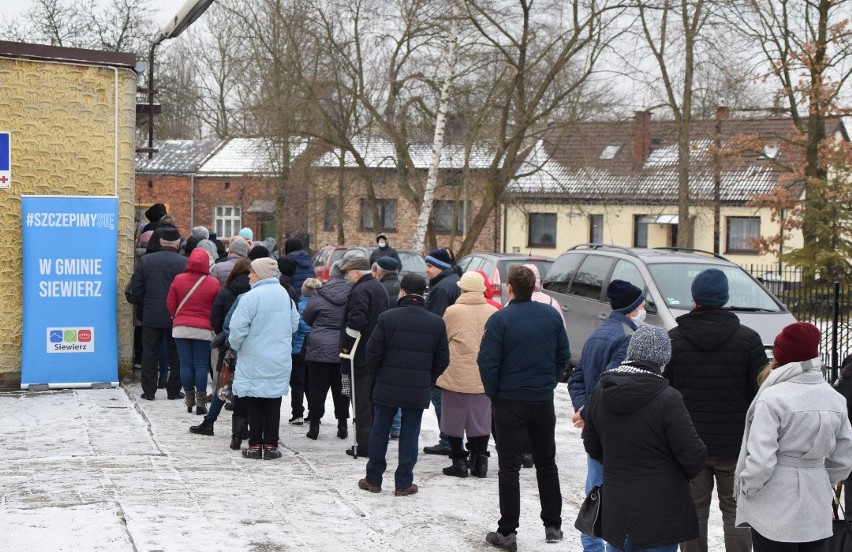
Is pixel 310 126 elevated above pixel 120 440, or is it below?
above

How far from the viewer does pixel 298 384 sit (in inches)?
461

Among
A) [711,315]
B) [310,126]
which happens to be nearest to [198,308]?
[711,315]

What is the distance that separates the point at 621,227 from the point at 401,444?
131 ft

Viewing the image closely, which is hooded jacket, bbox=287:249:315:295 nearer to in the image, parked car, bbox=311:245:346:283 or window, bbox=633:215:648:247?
parked car, bbox=311:245:346:283

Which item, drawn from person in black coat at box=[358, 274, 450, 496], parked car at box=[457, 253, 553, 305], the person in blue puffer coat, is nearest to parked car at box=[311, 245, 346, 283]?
parked car at box=[457, 253, 553, 305]

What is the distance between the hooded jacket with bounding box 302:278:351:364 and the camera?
10.5m

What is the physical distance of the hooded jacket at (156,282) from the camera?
12.4 meters

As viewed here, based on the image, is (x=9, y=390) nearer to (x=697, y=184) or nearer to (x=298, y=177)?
(x=298, y=177)

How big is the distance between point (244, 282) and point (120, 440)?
184 centimetres

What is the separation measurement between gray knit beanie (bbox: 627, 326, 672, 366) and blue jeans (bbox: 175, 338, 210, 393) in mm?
6891

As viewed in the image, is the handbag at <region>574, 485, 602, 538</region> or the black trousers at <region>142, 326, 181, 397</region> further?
the black trousers at <region>142, 326, 181, 397</region>

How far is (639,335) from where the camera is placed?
552cm

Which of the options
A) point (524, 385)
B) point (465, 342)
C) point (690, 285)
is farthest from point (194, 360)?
point (690, 285)

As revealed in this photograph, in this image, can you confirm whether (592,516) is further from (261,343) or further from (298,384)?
(298,384)
